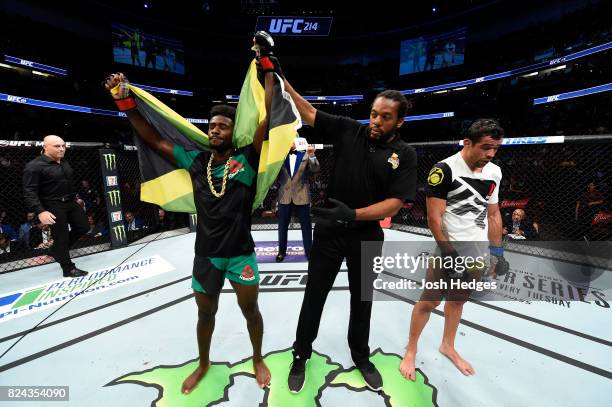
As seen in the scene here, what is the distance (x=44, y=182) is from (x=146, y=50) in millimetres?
12756

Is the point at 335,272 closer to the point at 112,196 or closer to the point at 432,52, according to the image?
the point at 112,196

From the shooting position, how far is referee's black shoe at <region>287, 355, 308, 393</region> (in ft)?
5.33

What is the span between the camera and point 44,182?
3.12m

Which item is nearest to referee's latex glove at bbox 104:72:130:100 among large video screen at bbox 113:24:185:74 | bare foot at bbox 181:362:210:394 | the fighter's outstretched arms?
the fighter's outstretched arms

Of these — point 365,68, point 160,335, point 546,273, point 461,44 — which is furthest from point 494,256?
Result: point 365,68

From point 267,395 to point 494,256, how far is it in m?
1.84

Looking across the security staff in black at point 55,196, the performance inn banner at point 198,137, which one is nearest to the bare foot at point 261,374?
the performance inn banner at point 198,137

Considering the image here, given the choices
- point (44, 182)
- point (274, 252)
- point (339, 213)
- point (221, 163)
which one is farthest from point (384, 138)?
point (44, 182)

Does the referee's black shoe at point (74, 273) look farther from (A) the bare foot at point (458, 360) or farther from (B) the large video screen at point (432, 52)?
(B) the large video screen at point (432, 52)

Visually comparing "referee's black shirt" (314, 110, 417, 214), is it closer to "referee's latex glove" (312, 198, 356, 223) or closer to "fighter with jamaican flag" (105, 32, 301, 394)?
"referee's latex glove" (312, 198, 356, 223)

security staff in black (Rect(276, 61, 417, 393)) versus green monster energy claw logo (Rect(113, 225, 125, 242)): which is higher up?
security staff in black (Rect(276, 61, 417, 393))

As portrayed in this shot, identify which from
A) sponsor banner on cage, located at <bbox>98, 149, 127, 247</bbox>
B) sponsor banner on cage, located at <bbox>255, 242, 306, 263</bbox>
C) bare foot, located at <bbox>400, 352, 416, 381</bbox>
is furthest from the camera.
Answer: sponsor banner on cage, located at <bbox>98, 149, 127, 247</bbox>

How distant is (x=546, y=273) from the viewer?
3.35 meters

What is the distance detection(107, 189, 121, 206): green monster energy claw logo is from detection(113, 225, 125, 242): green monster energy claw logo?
410 mm
